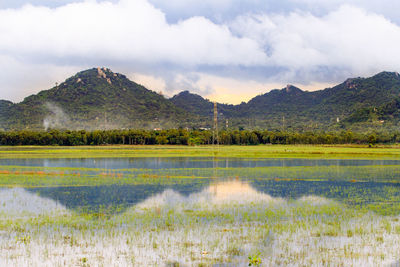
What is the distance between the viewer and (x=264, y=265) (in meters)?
12.4

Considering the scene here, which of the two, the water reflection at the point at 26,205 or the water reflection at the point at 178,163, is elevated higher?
the water reflection at the point at 178,163

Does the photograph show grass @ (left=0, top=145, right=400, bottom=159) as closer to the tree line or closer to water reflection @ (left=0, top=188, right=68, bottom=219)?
the tree line

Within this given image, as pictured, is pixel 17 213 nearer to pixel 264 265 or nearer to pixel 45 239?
pixel 45 239

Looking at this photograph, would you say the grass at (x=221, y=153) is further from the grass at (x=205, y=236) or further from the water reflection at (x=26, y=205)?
the grass at (x=205, y=236)

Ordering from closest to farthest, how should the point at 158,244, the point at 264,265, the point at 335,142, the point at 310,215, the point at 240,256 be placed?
the point at 264,265 < the point at 240,256 < the point at 158,244 < the point at 310,215 < the point at 335,142

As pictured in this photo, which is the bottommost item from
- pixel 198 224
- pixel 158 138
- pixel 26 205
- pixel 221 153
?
pixel 26 205

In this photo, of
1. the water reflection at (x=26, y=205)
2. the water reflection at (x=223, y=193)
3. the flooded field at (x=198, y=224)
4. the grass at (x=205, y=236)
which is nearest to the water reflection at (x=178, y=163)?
the water reflection at (x=223, y=193)

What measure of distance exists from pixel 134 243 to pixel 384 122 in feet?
614

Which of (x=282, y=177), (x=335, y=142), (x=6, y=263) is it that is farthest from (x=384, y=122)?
(x=6, y=263)

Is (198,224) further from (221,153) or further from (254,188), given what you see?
(221,153)

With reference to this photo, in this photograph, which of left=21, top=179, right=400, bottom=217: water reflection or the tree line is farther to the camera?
the tree line

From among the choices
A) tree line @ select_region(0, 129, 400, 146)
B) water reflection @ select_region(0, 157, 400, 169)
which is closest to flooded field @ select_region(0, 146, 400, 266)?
water reflection @ select_region(0, 157, 400, 169)

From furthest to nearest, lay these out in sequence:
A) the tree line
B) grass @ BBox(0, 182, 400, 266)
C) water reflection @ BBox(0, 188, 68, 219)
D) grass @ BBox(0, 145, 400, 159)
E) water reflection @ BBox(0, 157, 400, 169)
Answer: the tree line < grass @ BBox(0, 145, 400, 159) < water reflection @ BBox(0, 157, 400, 169) < water reflection @ BBox(0, 188, 68, 219) < grass @ BBox(0, 182, 400, 266)

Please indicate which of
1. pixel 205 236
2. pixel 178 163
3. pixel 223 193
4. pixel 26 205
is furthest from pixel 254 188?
pixel 178 163
